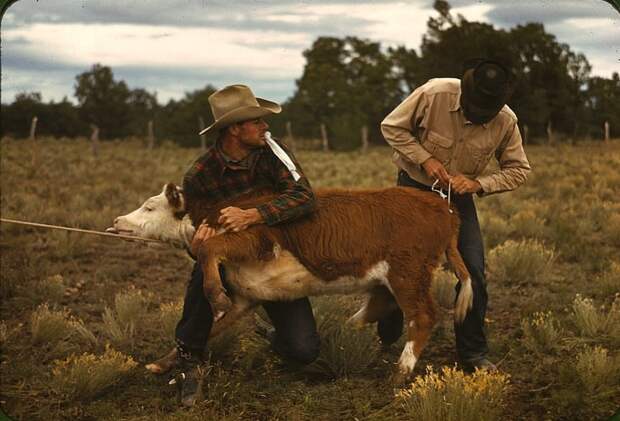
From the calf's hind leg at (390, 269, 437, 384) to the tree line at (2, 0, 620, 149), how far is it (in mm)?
4578

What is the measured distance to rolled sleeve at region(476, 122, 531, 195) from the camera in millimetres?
4652

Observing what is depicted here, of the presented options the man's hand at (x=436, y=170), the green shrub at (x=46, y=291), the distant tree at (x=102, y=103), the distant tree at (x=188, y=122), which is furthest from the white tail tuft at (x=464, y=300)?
the distant tree at (x=102, y=103)

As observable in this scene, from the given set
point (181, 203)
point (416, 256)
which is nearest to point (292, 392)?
point (416, 256)

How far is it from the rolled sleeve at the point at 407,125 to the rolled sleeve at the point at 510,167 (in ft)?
1.79

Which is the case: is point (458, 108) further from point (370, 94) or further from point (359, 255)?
point (370, 94)

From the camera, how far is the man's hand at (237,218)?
4.04 meters

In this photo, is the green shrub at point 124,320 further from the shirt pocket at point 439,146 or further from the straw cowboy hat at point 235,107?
the shirt pocket at point 439,146

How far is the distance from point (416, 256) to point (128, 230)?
2138mm

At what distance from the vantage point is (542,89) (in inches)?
473

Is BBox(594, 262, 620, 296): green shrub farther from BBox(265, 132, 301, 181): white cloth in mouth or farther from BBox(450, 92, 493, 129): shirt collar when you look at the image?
BBox(265, 132, 301, 181): white cloth in mouth

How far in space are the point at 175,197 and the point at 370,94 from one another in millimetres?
36470

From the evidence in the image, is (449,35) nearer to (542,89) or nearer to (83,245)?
(542,89)

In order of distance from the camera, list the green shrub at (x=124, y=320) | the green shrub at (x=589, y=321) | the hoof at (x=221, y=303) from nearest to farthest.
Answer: the hoof at (x=221, y=303)
the green shrub at (x=589, y=321)
the green shrub at (x=124, y=320)

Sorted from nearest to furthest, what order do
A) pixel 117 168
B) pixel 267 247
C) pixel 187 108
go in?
pixel 267 247 → pixel 117 168 → pixel 187 108
